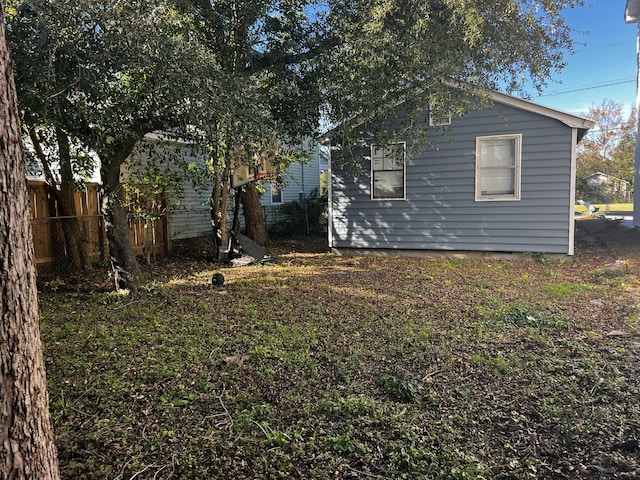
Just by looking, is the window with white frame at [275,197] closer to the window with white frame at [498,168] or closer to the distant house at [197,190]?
the distant house at [197,190]

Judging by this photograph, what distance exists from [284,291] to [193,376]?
9.66ft

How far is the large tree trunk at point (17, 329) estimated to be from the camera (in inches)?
55.3

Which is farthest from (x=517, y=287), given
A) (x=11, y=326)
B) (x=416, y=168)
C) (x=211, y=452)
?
(x=11, y=326)

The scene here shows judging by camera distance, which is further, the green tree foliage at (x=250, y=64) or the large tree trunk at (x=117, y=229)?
the large tree trunk at (x=117, y=229)

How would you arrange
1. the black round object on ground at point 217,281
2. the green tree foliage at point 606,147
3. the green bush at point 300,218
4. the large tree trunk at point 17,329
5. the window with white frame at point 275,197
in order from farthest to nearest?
1. the green tree foliage at point 606,147
2. the window with white frame at point 275,197
3. the green bush at point 300,218
4. the black round object on ground at point 217,281
5. the large tree trunk at point 17,329

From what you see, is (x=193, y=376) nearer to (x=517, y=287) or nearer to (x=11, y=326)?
(x=11, y=326)

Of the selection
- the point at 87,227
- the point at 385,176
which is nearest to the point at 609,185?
the point at 385,176

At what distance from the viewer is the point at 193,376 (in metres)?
3.16

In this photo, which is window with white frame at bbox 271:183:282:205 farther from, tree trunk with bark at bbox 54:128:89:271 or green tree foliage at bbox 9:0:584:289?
tree trunk with bark at bbox 54:128:89:271

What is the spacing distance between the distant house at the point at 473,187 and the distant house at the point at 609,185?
25.3 meters

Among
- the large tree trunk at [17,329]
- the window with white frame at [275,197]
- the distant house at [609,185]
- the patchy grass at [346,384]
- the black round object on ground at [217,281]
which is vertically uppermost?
the distant house at [609,185]

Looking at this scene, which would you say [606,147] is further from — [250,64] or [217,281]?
[217,281]

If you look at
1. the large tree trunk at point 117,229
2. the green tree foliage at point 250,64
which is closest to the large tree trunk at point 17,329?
the green tree foliage at point 250,64

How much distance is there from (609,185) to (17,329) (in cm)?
3719
